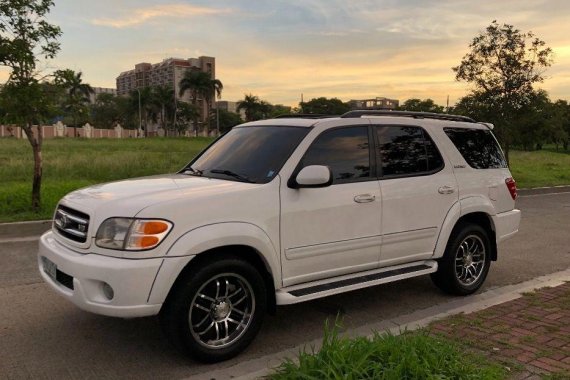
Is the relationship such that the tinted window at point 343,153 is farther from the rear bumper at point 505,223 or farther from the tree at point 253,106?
the tree at point 253,106

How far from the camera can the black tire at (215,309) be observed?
3742 millimetres

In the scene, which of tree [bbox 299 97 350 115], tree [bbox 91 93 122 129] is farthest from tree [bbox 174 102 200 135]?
tree [bbox 299 97 350 115]

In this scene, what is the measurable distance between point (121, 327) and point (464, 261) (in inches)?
139

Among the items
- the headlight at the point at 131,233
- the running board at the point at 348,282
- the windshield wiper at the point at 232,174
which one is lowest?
the running board at the point at 348,282

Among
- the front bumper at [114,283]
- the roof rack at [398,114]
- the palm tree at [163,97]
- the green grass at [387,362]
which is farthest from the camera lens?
the palm tree at [163,97]

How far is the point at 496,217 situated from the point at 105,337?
164 inches

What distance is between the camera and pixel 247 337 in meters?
Result: 4.07

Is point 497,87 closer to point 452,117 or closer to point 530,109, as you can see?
point 530,109

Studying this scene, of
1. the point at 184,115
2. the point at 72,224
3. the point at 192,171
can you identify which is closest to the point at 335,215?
the point at 192,171

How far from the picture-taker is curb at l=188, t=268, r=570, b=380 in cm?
378

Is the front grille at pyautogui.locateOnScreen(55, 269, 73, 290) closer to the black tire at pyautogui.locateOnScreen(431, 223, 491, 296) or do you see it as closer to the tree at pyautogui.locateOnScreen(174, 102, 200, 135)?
the black tire at pyautogui.locateOnScreen(431, 223, 491, 296)

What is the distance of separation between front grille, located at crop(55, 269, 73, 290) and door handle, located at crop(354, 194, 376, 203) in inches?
93.5

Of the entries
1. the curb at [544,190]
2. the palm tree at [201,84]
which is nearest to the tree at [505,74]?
the curb at [544,190]

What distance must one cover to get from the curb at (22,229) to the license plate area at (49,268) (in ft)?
16.8
